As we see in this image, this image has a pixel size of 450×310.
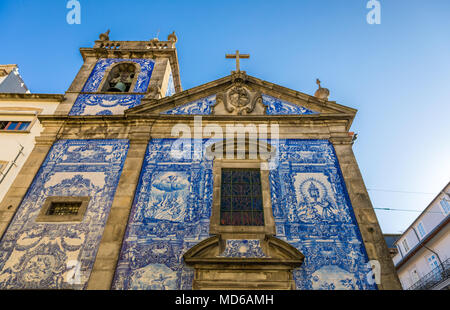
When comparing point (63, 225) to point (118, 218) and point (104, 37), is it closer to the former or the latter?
point (118, 218)

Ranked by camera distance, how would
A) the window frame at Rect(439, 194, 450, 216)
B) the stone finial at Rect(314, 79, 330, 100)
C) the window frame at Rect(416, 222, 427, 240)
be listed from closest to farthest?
the stone finial at Rect(314, 79, 330, 100), the window frame at Rect(439, 194, 450, 216), the window frame at Rect(416, 222, 427, 240)

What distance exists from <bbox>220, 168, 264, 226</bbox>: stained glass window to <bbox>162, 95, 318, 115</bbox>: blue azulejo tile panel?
8.06 ft

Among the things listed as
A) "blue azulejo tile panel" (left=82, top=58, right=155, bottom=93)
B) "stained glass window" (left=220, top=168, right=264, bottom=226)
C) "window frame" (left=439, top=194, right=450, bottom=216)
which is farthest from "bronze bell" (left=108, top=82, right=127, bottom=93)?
"window frame" (left=439, top=194, right=450, bottom=216)

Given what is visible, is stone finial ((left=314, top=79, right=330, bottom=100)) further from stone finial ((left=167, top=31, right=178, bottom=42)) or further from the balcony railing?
the balcony railing

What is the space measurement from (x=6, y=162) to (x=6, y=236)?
2.55 m

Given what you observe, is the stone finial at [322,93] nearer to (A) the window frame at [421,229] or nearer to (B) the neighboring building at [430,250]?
(B) the neighboring building at [430,250]

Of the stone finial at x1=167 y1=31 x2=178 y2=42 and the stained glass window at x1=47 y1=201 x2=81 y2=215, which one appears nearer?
the stained glass window at x1=47 y1=201 x2=81 y2=215

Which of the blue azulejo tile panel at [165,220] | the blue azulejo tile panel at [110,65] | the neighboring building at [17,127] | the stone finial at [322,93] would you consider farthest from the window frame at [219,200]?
the neighboring building at [17,127]

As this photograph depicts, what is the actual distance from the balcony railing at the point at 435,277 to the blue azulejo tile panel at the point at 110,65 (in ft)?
52.0

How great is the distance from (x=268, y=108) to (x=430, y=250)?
14375 millimetres

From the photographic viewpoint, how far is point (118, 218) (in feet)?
23.3

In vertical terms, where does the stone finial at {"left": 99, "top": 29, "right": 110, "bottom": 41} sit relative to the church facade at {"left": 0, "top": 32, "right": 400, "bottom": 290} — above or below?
above

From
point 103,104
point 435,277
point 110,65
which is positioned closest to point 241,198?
point 103,104

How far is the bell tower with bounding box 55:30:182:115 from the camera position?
10281mm
